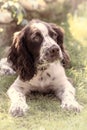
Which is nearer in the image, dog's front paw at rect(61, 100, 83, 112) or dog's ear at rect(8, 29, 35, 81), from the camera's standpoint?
dog's front paw at rect(61, 100, 83, 112)

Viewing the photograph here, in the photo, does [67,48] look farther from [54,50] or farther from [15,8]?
[54,50]

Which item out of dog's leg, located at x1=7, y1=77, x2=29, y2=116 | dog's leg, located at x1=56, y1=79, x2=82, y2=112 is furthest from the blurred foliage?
dog's leg, located at x1=56, y1=79, x2=82, y2=112

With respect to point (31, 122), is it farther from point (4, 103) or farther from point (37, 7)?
point (37, 7)

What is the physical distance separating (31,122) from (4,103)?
2.25ft

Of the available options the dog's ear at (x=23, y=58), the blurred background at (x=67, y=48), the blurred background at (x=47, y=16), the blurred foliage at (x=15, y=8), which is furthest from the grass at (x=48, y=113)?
the blurred background at (x=47, y=16)

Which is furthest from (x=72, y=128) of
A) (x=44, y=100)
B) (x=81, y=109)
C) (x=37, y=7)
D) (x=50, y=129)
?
(x=37, y=7)

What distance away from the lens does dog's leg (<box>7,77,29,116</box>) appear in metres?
5.54

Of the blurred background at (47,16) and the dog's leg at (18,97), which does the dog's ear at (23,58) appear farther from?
the blurred background at (47,16)

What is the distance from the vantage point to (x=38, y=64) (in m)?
6.04

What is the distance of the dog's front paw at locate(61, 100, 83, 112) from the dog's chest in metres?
0.44

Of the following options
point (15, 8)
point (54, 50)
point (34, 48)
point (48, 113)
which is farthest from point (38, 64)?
point (15, 8)

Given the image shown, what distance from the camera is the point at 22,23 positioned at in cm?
905

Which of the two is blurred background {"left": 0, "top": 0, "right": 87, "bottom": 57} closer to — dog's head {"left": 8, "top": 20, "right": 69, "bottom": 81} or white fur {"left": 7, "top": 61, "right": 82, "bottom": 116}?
dog's head {"left": 8, "top": 20, "right": 69, "bottom": 81}

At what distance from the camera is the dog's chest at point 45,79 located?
6.11 m
